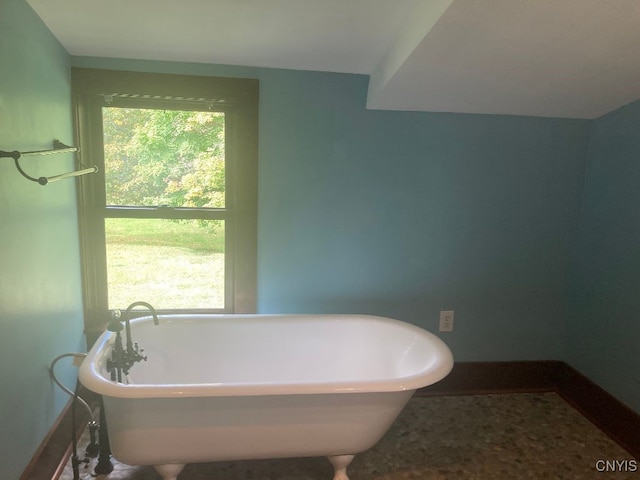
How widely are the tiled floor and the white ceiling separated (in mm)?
1509

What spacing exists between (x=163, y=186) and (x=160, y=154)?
151 millimetres

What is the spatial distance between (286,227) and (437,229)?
0.79 meters

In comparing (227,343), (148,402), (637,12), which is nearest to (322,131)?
(227,343)

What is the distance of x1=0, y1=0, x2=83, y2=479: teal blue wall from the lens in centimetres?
128

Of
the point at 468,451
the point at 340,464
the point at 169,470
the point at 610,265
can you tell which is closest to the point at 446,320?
the point at 468,451

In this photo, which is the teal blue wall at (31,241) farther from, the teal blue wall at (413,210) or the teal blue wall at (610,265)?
the teal blue wall at (610,265)

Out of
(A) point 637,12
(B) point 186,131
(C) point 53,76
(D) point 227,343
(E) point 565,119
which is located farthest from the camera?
(E) point 565,119

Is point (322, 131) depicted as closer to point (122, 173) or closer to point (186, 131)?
point (186, 131)

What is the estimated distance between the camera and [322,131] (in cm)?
203

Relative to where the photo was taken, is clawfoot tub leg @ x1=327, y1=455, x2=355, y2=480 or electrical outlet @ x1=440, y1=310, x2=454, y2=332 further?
electrical outlet @ x1=440, y1=310, x2=454, y2=332

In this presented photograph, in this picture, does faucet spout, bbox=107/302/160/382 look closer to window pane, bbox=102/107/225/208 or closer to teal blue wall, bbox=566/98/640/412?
window pane, bbox=102/107/225/208

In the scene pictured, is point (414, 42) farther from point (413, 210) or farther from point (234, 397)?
point (234, 397)

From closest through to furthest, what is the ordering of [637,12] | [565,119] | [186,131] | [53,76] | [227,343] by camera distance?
[637,12]
[53,76]
[227,343]
[186,131]
[565,119]

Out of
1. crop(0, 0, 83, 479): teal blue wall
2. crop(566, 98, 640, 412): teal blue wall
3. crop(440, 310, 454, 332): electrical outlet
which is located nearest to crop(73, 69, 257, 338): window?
crop(0, 0, 83, 479): teal blue wall
